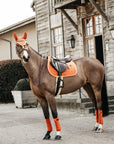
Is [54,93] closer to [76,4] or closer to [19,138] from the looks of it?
[19,138]

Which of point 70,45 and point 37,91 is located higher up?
point 70,45

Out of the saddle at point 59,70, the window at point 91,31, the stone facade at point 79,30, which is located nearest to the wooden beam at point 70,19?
the stone facade at point 79,30

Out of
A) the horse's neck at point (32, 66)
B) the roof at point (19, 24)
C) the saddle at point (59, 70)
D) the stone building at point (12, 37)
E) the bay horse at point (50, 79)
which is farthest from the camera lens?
the stone building at point (12, 37)

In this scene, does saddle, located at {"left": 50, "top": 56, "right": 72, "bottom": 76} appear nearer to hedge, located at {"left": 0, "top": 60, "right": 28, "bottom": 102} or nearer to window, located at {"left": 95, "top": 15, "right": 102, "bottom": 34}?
window, located at {"left": 95, "top": 15, "right": 102, "bottom": 34}

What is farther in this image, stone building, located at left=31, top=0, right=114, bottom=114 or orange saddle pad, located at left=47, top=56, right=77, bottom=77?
stone building, located at left=31, top=0, right=114, bottom=114

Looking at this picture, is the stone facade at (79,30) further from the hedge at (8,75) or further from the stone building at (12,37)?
the stone building at (12,37)

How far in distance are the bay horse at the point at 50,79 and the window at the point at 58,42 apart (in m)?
7.43

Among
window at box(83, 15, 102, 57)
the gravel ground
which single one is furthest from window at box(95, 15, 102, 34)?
the gravel ground

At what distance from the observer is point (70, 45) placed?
13125 millimetres

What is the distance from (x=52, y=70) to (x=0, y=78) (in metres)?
10.5

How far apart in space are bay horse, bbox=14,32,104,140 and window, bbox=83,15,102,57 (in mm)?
5492

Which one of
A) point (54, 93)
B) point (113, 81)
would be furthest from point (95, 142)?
point (113, 81)

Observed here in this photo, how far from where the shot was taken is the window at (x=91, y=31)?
12.1 metres

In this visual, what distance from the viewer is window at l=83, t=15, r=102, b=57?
39.9 ft
